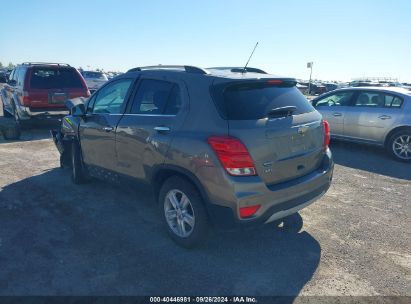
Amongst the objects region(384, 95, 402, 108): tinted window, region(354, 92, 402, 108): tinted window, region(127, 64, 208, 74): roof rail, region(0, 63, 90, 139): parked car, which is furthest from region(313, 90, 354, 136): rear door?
region(0, 63, 90, 139): parked car

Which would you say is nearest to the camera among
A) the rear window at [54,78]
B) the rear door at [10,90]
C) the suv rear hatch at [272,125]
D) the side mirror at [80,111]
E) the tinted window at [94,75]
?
the suv rear hatch at [272,125]

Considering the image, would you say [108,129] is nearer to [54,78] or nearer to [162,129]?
[162,129]

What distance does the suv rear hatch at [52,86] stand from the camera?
9305 millimetres

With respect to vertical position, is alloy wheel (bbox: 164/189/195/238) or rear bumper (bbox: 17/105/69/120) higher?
rear bumper (bbox: 17/105/69/120)

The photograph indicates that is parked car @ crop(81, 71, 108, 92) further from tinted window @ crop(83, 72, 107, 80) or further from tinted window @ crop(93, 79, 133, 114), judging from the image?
tinted window @ crop(93, 79, 133, 114)

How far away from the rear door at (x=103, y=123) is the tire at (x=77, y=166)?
0.25m

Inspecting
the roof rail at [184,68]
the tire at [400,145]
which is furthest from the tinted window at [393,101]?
the roof rail at [184,68]

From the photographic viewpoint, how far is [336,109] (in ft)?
27.4

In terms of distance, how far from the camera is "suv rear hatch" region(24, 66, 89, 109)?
30.5 ft

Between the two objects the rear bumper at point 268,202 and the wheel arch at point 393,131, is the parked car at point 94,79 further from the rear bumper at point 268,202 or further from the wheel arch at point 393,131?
the rear bumper at point 268,202

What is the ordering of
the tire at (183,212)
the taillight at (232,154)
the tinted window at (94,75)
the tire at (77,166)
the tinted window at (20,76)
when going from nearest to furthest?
1. the taillight at (232,154)
2. the tire at (183,212)
3. the tire at (77,166)
4. the tinted window at (20,76)
5. the tinted window at (94,75)

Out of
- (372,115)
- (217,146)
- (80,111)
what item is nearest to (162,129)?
(217,146)

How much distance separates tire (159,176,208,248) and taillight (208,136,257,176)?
0.53 meters

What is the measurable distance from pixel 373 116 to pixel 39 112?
855 centimetres
